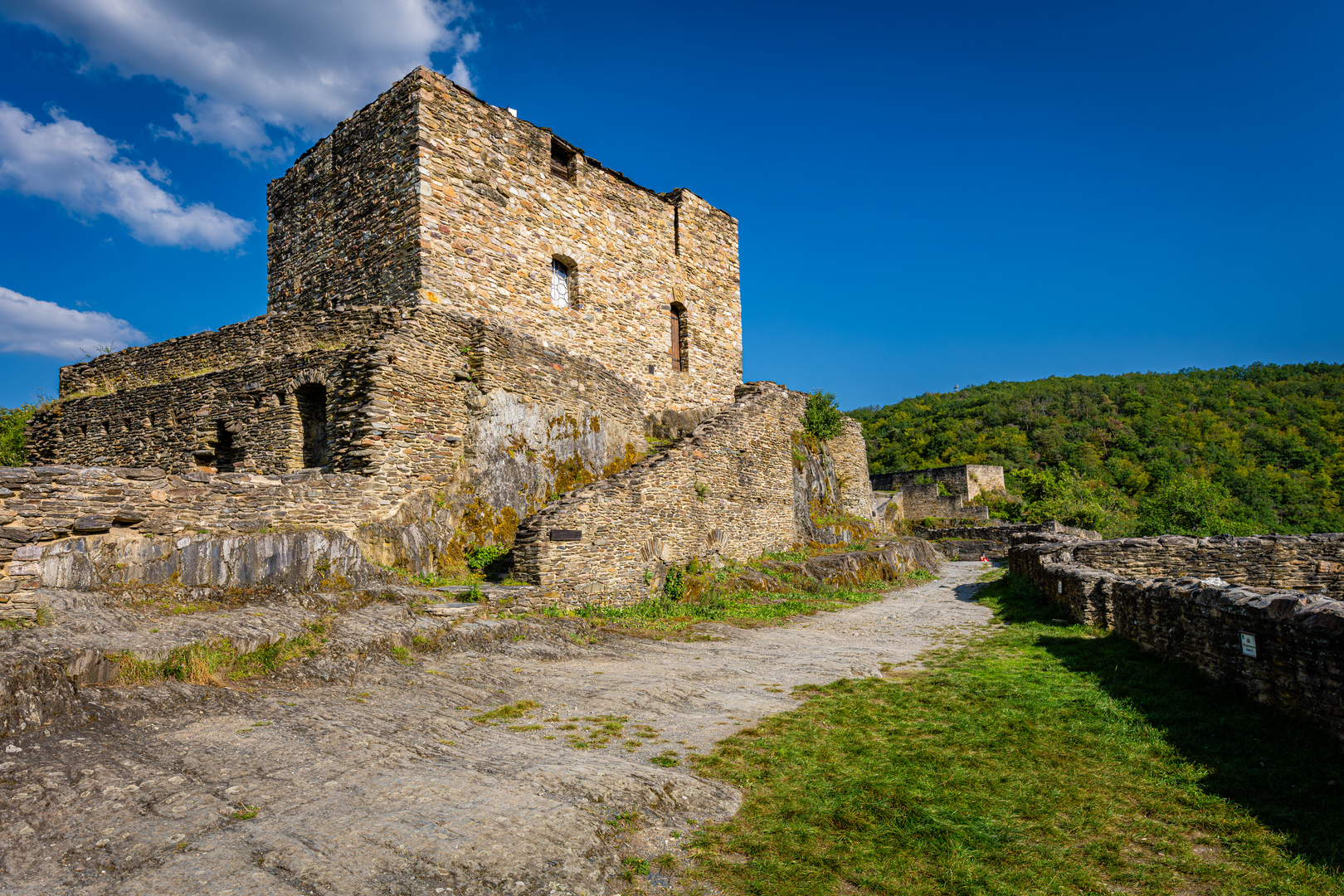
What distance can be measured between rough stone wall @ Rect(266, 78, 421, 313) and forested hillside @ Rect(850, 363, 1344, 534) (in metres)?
32.8

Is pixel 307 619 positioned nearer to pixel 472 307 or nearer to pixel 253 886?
pixel 253 886

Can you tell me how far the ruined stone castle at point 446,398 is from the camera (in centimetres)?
956

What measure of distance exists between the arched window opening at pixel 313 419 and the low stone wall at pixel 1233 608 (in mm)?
12166

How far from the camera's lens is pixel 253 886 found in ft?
10.0

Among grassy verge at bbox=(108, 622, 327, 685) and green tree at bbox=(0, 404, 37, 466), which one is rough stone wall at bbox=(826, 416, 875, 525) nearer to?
grassy verge at bbox=(108, 622, 327, 685)

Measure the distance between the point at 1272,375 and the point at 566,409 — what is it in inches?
3437

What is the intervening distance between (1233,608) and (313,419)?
41.4 ft

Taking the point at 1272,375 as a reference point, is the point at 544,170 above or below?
below

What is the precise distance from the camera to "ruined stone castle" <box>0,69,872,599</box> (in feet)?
31.4

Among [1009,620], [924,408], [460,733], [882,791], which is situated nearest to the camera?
[882,791]

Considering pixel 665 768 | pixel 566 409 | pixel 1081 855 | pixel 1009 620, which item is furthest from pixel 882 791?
pixel 566 409

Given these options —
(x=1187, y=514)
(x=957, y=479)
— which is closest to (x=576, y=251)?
(x=1187, y=514)

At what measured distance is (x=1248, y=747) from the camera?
16.1ft

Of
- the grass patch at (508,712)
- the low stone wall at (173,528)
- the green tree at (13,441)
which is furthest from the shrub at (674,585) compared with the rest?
the green tree at (13,441)
